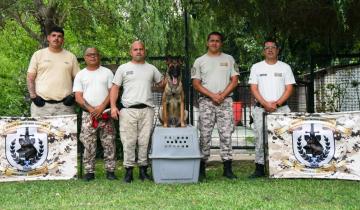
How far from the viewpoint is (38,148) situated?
788 centimetres

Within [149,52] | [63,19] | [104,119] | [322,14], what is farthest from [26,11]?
[322,14]

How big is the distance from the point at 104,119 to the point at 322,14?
12.3 ft

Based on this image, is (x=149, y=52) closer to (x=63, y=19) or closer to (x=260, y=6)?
(x=260, y=6)

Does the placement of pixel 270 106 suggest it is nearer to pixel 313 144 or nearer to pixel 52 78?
pixel 313 144

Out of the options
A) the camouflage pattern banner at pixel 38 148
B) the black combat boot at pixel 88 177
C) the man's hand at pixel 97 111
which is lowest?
the black combat boot at pixel 88 177

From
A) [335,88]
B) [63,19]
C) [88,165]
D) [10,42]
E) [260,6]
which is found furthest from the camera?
[10,42]

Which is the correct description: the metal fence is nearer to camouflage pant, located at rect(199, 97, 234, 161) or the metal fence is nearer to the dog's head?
A: camouflage pant, located at rect(199, 97, 234, 161)

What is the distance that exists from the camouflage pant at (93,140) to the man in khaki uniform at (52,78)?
0.47m

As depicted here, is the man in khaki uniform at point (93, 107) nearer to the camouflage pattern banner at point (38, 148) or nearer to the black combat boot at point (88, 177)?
A: the black combat boot at point (88, 177)

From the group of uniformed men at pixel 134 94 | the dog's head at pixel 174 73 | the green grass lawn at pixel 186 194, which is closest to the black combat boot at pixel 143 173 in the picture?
the group of uniformed men at pixel 134 94

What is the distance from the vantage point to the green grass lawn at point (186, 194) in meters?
6.02

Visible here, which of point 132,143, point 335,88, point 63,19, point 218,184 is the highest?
point 63,19

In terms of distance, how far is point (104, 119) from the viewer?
7824 millimetres

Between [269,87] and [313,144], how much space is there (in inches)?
38.1
